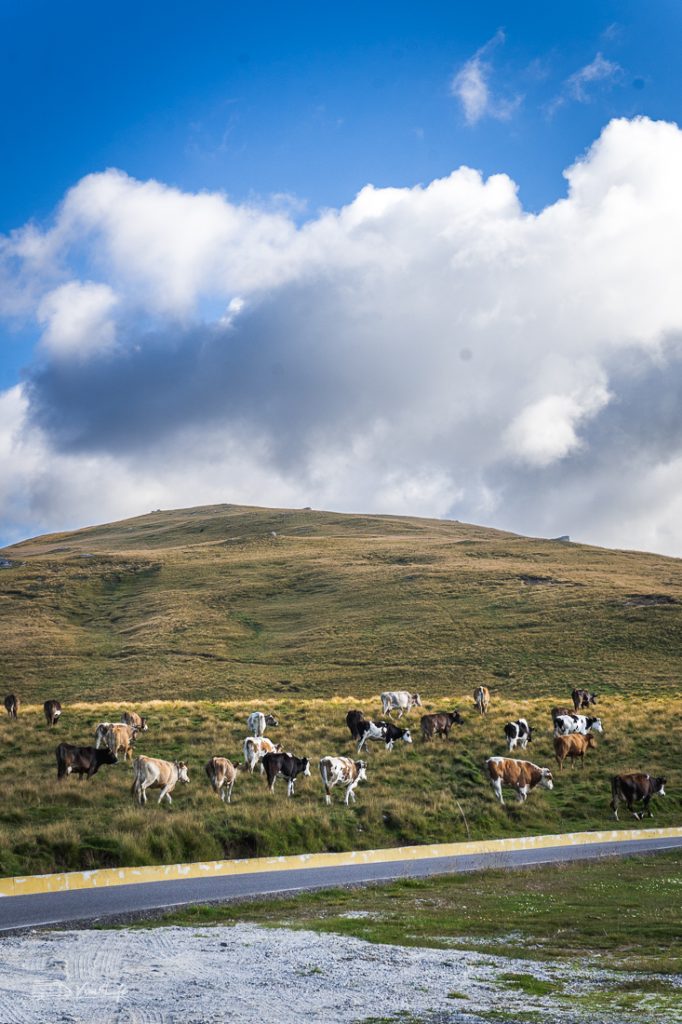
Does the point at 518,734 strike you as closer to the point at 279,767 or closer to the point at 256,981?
the point at 279,767

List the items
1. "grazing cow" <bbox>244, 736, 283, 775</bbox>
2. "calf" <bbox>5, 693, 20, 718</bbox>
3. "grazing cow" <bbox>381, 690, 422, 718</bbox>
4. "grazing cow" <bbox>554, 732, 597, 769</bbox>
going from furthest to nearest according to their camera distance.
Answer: "grazing cow" <bbox>381, 690, 422, 718</bbox>
"calf" <bbox>5, 693, 20, 718</bbox>
"grazing cow" <bbox>554, 732, 597, 769</bbox>
"grazing cow" <bbox>244, 736, 283, 775</bbox>

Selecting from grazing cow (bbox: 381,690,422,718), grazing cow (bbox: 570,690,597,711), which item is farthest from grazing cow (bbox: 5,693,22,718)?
grazing cow (bbox: 570,690,597,711)

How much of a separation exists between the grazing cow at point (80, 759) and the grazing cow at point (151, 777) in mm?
→ 2031

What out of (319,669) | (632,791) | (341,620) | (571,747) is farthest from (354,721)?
(341,620)

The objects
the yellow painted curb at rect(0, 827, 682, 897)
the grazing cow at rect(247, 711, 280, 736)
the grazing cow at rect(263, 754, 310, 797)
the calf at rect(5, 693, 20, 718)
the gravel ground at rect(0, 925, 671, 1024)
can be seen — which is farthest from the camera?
the calf at rect(5, 693, 20, 718)

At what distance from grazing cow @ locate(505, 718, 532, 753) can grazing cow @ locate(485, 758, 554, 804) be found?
4.85 m

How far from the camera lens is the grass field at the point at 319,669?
24.5 meters

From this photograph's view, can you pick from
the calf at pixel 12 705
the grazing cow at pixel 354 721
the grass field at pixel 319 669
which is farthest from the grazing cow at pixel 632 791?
the calf at pixel 12 705

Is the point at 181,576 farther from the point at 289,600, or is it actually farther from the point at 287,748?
the point at 287,748

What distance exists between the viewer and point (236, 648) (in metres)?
80.7

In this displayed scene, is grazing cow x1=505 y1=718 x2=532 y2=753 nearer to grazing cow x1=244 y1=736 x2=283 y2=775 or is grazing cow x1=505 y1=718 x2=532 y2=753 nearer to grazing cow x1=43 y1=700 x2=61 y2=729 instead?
grazing cow x1=244 y1=736 x2=283 y2=775

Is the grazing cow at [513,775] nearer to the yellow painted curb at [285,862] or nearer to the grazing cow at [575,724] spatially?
the yellow painted curb at [285,862]

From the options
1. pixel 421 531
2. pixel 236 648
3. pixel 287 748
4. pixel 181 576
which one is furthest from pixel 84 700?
pixel 421 531

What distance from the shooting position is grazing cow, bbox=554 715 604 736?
1539 inches
